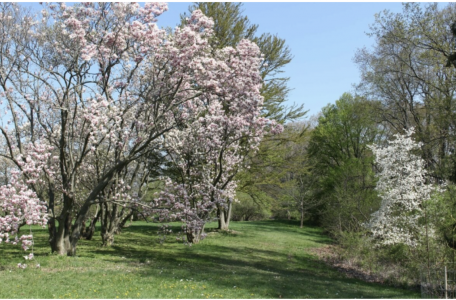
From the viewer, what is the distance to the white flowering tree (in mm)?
13867

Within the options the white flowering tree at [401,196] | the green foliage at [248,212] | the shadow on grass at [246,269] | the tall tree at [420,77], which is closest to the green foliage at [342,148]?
the tall tree at [420,77]

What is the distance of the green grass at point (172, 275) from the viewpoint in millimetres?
9055

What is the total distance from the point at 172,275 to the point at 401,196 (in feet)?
29.3

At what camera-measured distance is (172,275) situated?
36.6 ft

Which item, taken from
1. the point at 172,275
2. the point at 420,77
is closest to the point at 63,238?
the point at 172,275

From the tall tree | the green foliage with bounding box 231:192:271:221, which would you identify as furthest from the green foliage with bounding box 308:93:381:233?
the green foliage with bounding box 231:192:271:221

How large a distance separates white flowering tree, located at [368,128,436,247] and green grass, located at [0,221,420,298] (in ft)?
6.83

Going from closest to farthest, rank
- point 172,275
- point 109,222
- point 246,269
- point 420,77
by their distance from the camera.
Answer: point 172,275 < point 246,269 < point 109,222 < point 420,77

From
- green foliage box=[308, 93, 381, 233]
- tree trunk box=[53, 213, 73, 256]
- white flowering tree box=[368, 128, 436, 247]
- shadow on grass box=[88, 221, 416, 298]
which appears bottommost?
shadow on grass box=[88, 221, 416, 298]

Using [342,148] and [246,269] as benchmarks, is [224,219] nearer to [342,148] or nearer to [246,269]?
[342,148]

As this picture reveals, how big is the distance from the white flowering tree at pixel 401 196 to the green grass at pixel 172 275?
208cm

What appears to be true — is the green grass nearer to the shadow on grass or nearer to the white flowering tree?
the shadow on grass

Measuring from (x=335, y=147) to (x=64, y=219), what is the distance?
2717 cm

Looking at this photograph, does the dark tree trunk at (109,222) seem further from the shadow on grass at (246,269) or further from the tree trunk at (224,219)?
the tree trunk at (224,219)
